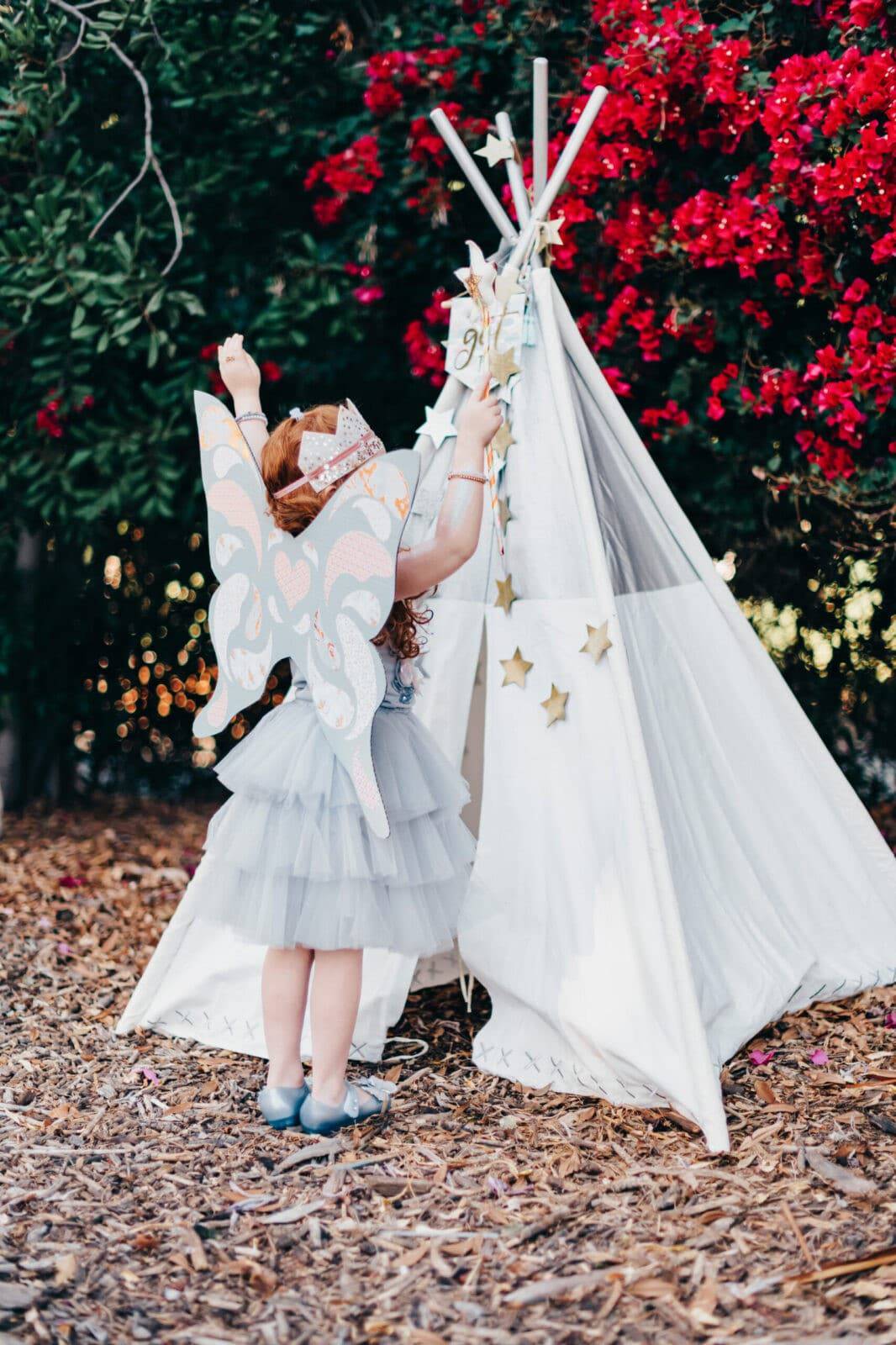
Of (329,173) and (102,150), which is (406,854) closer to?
(329,173)

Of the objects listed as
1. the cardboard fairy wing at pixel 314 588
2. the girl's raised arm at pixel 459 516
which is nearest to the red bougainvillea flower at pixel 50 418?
the cardboard fairy wing at pixel 314 588

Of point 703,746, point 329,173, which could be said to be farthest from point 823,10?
point 703,746

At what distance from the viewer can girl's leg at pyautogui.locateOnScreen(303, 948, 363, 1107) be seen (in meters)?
2.66

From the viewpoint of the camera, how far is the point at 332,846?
2.61 m

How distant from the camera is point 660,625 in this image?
10.5 ft

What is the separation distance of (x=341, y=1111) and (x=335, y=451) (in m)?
1.40

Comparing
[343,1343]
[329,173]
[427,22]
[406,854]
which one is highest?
[427,22]

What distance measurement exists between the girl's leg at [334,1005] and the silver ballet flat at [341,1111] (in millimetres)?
66

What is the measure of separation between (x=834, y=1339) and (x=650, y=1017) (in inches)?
33.2

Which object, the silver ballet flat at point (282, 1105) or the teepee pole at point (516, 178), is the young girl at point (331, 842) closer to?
the silver ballet flat at point (282, 1105)

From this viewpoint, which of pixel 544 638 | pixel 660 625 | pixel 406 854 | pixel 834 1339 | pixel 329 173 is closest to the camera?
pixel 834 1339

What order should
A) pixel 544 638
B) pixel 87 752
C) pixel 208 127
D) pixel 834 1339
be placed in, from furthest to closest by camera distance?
pixel 87 752, pixel 208 127, pixel 544 638, pixel 834 1339

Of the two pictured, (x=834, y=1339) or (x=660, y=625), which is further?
(x=660, y=625)

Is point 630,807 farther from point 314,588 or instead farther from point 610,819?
point 314,588
